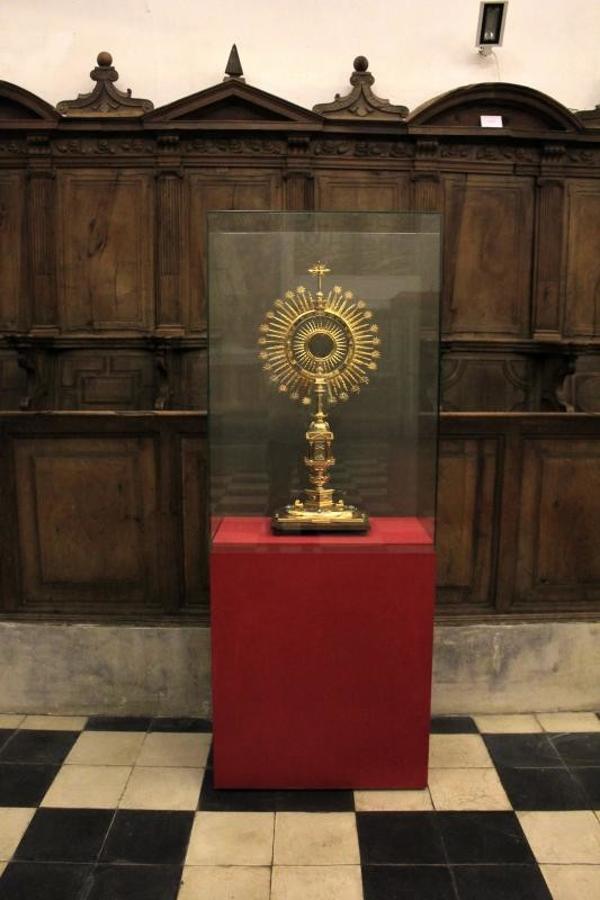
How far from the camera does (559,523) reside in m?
3.14

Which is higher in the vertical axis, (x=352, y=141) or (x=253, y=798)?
(x=352, y=141)

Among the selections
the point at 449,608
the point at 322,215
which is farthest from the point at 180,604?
the point at 322,215

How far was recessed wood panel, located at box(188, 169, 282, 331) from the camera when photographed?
12.3 ft

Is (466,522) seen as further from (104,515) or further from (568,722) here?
(104,515)

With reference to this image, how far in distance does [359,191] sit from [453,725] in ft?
8.74

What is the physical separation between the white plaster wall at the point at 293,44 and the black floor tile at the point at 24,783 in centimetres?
320

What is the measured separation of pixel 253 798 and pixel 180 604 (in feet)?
2.97

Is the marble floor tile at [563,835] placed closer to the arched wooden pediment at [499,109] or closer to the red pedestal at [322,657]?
the red pedestal at [322,657]

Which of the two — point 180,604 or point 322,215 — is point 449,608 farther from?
point 322,215

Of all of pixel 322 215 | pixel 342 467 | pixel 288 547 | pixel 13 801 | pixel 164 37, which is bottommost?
pixel 13 801

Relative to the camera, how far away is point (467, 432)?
3078mm

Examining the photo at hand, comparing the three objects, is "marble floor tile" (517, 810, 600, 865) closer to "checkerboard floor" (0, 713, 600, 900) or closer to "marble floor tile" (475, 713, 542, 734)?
"checkerboard floor" (0, 713, 600, 900)

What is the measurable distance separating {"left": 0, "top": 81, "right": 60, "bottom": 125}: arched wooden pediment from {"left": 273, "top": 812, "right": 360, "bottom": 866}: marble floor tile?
3398 mm

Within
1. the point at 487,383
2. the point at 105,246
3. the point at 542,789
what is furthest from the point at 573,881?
the point at 105,246
